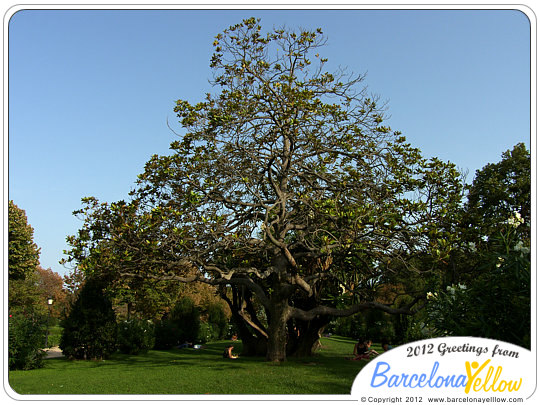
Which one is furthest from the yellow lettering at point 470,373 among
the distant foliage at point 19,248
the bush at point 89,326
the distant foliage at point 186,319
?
the distant foliage at point 19,248

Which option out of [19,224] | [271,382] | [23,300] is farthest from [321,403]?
[23,300]

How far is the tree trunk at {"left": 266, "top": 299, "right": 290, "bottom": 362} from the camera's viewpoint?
1500 cm

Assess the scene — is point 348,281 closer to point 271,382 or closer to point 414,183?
point 414,183

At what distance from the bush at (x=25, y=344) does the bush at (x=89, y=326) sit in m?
1.31

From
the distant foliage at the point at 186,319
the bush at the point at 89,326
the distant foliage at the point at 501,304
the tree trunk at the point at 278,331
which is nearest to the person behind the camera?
the distant foliage at the point at 501,304

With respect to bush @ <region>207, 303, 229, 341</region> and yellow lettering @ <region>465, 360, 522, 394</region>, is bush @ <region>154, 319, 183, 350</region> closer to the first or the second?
bush @ <region>207, 303, 229, 341</region>

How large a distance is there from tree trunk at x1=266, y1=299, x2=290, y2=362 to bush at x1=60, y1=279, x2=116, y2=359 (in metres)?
6.17

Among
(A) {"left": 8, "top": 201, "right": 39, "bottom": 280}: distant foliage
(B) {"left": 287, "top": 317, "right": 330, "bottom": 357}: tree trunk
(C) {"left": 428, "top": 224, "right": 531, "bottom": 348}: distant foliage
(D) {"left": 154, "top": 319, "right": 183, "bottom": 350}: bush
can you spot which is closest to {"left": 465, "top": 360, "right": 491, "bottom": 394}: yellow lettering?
(C) {"left": 428, "top": 224, "right": 531, "bottom": 348}: distant foliage

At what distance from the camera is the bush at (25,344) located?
1444cm

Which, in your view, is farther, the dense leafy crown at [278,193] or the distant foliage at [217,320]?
the distant foliage at [217,320]

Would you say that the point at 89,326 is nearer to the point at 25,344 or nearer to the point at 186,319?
the point at 25,344

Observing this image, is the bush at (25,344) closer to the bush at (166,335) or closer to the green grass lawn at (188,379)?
the green grass lawn at (188,379)
